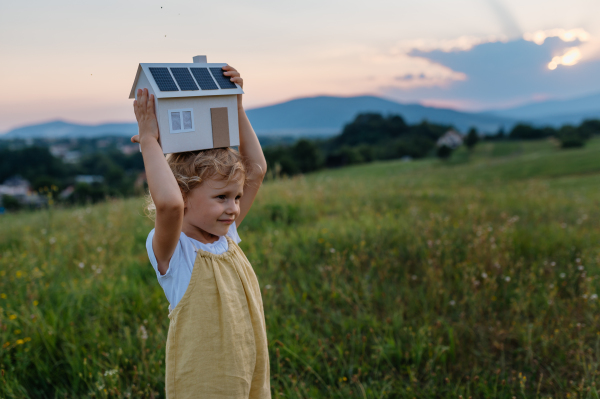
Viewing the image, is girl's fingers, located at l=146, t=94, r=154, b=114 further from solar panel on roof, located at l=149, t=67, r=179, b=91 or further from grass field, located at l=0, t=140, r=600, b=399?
grass field, located at l=0, t=140, r=600, b=399

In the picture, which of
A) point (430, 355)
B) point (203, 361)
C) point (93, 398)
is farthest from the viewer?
point (430, 355)

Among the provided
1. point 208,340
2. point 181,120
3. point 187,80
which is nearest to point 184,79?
point 187,80

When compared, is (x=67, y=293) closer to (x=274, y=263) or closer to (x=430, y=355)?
(x=274, y=263)

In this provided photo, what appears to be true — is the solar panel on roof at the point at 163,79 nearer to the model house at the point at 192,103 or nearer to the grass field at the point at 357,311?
the model house at the point at 192,103

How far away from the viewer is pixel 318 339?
270 cm

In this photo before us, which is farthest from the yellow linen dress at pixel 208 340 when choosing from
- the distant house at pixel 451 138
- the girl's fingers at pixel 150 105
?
the distant house at pixel 451 138

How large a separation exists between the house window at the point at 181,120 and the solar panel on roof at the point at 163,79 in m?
0.09

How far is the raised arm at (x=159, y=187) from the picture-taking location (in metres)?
1.33

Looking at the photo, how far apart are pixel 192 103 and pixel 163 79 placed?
5.7 inches

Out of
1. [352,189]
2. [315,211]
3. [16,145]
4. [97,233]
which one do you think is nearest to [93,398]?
[97,233]

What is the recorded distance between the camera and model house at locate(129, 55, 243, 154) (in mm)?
1459

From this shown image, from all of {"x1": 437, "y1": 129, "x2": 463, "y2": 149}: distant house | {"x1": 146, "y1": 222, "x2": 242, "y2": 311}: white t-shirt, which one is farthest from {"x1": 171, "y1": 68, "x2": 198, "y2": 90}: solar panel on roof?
{"x1": 437, "y1": 129, "x2": 463, "y2": 149}: distant house

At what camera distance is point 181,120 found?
59.5 inches

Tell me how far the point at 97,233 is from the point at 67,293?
6.62 feet
